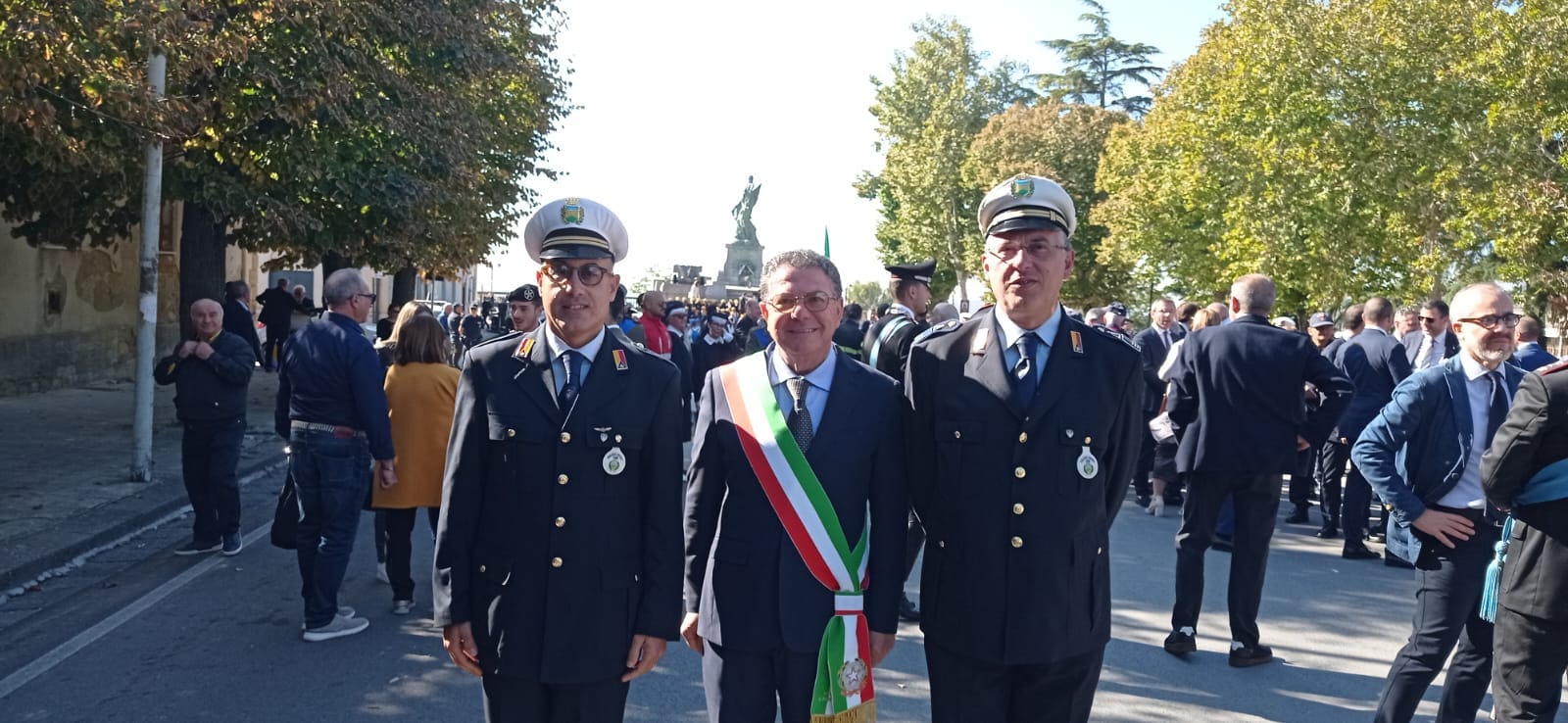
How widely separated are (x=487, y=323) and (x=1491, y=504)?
107ft

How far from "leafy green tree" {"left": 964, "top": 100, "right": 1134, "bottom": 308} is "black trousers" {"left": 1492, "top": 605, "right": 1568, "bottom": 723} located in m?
42.3

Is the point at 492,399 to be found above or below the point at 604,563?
above

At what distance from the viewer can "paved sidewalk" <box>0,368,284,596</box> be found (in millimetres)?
8062

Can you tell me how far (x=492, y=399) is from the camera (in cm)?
327

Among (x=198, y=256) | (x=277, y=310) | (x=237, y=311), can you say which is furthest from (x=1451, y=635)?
(x=277, y=310)

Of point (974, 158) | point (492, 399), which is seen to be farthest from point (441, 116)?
point (974, 158)

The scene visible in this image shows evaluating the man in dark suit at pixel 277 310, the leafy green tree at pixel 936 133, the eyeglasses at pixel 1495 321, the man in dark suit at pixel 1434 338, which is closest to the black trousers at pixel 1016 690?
the eyeglasses at pixel 1495 321

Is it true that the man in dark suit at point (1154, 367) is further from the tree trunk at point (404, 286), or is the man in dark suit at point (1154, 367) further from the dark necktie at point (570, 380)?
the tree trunk at point (404, 286)

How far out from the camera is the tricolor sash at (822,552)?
10.3 feet

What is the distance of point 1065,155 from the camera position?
154 feet

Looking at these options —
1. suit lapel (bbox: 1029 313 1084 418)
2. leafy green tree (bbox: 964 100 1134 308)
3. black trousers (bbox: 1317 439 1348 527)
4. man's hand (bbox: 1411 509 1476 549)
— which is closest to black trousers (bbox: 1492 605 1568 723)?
man's hand (bbox: 1411 509 1476 549)

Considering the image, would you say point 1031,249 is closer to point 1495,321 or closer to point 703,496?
point 703,496

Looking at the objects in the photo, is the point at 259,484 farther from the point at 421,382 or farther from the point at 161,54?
the point at 421,382

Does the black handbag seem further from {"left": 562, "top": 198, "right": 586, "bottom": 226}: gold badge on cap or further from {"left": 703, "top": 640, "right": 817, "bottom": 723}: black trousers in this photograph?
{"left": 703, "top": 640, "right": 817, "bottom": 723}: black trousers
